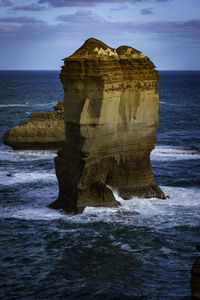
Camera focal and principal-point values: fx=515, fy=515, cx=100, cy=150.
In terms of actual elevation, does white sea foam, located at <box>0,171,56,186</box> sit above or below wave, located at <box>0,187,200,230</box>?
below

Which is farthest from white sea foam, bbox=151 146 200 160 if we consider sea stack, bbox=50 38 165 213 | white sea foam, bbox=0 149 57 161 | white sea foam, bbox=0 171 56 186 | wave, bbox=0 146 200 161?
sea stack, bbox=50 38 165 213

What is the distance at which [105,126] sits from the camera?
71.3ft

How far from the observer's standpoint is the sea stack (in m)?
21.0

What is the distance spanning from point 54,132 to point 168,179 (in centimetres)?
1185

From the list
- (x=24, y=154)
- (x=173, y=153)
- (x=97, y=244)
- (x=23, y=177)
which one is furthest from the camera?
(x=173, y=153)

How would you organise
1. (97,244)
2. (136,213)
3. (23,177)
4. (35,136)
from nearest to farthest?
(97,244) < (136,213) < (23,177) < (35,136)

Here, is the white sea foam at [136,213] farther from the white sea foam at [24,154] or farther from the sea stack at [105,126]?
the white sea foam at [24,154]

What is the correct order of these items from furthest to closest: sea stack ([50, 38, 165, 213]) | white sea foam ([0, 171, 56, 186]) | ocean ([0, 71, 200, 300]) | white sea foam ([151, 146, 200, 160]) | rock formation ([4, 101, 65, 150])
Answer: rock formation ([4, 101, 65, 150])
white sea foam ([151, 146, 200, 160])
white sea foam ([0, 171, 56, 186])
sea stack ([50, 38, 165, 213])
ocean ([0, 71, 200, 300])

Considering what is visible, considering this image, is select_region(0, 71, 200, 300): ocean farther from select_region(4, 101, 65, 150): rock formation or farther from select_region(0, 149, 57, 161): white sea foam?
select_region(4, 101, 65, 150): rock formation

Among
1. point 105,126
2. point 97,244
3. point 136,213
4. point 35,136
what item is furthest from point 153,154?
point 97,244

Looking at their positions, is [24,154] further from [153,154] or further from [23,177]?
[153,154]

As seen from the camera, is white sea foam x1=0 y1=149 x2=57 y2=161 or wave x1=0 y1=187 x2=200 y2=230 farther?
white sea foam x1=0 y1=149 x2=57 y2=161

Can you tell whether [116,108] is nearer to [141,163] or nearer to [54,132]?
[141,163]

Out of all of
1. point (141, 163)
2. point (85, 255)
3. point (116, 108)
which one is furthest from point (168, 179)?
point (85, 255)
